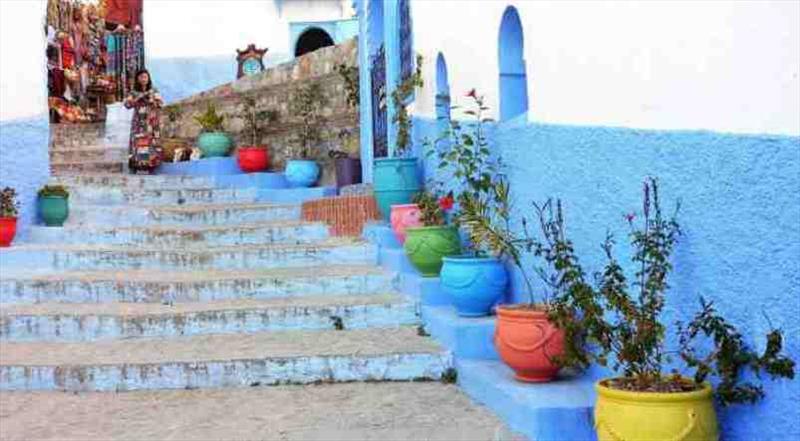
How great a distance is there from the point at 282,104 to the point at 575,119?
707 centimetres

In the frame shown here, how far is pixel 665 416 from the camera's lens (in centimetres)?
305

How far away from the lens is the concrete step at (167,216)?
847 centimetres

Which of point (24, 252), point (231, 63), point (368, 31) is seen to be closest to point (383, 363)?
point (24, 252)

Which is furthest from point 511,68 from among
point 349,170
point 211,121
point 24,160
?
point 211,121

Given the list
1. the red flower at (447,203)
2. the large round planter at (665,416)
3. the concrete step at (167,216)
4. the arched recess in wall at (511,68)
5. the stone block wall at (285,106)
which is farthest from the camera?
the stone block wall at (285,106)

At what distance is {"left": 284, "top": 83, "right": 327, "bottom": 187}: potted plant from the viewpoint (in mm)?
10125

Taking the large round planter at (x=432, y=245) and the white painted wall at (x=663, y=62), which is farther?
the large round planter at (x=432, y=245)

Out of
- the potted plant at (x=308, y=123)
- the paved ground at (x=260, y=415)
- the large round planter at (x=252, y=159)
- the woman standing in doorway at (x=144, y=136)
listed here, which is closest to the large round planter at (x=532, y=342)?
the paved ground at (x=260, y=415)

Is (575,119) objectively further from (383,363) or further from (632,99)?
(383,363)

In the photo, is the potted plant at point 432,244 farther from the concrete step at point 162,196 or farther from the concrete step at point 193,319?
the concrete step at point 162,196

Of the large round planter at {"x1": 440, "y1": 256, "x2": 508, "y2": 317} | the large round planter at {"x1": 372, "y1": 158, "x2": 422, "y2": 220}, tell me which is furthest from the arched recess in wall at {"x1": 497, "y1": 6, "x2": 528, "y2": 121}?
the large round planter at {"x1": 372, "y1": 158, "x2": 422, "y2": 220}

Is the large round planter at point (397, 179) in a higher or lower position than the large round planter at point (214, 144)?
lower

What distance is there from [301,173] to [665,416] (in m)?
7.21

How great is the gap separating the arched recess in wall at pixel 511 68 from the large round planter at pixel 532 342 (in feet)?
5.49
